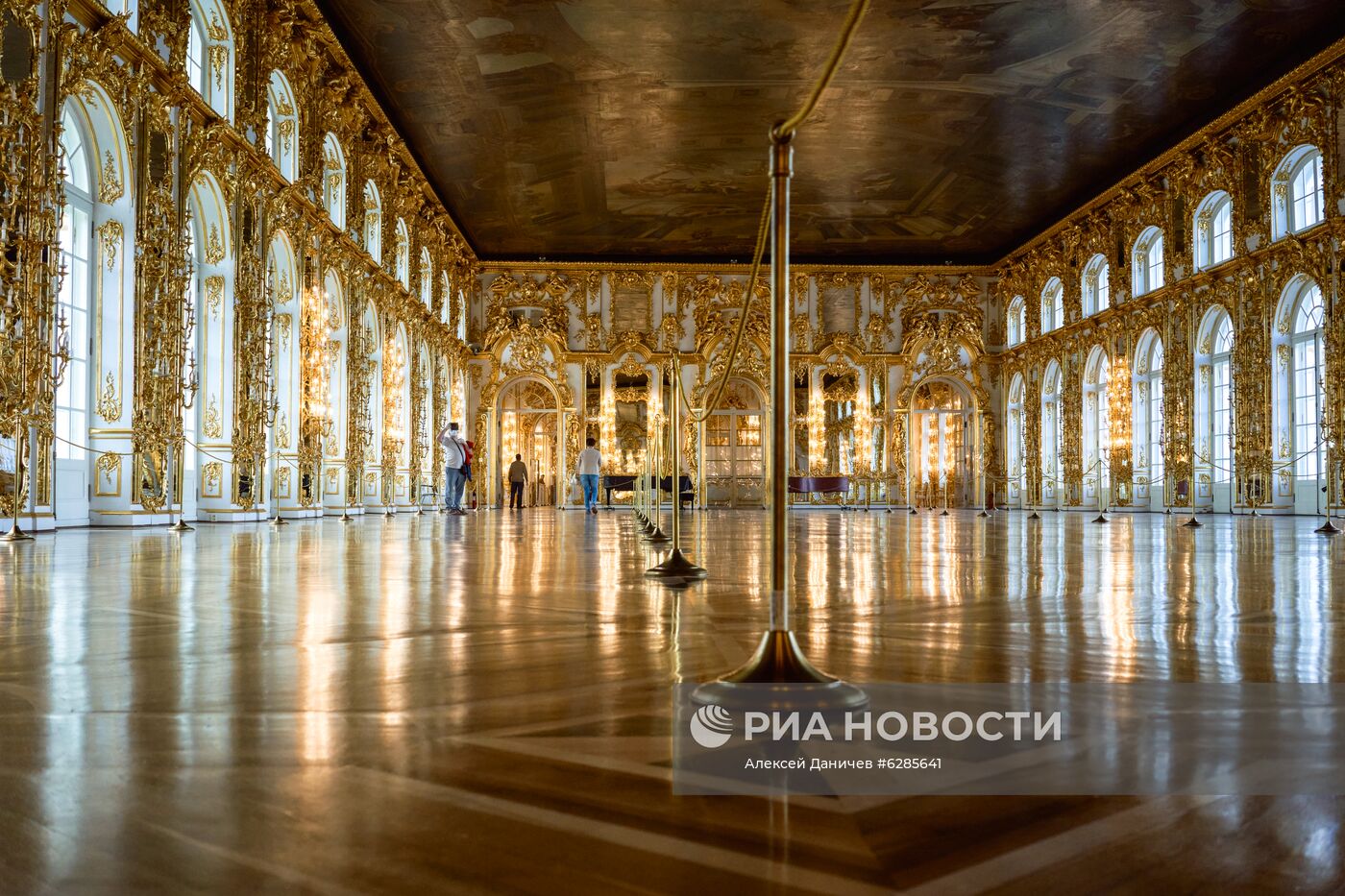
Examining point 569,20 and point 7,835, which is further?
point 569,20

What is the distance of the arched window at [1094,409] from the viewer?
85.1 ft

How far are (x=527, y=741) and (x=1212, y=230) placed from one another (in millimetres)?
23199

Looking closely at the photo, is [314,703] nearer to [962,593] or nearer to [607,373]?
[962,593]

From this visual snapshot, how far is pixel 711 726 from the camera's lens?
1649 millimetres

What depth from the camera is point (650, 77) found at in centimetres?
1845

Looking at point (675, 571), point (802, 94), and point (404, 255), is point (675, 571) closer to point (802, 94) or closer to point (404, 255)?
point (802, 94)

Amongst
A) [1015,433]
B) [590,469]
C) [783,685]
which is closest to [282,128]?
[590,469]

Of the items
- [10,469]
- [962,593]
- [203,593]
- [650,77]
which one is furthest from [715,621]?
[650,77]

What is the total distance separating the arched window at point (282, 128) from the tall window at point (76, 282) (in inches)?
173

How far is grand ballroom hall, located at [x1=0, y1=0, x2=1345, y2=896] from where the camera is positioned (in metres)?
1.25

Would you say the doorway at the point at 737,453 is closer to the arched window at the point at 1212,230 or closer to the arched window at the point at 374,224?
the arched window at the point at 374,224

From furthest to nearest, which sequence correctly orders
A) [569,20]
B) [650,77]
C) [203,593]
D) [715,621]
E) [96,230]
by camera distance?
[650,77], [569,20], [96,230], [203,593], [715,621]

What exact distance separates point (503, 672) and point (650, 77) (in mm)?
17826

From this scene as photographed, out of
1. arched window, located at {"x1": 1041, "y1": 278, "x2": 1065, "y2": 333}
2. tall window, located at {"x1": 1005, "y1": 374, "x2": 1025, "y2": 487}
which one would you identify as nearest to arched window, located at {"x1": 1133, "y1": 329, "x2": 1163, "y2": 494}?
arched window, located at {"x1": 1041, "y1": 278, "x2": 1065, "y2": 333}
